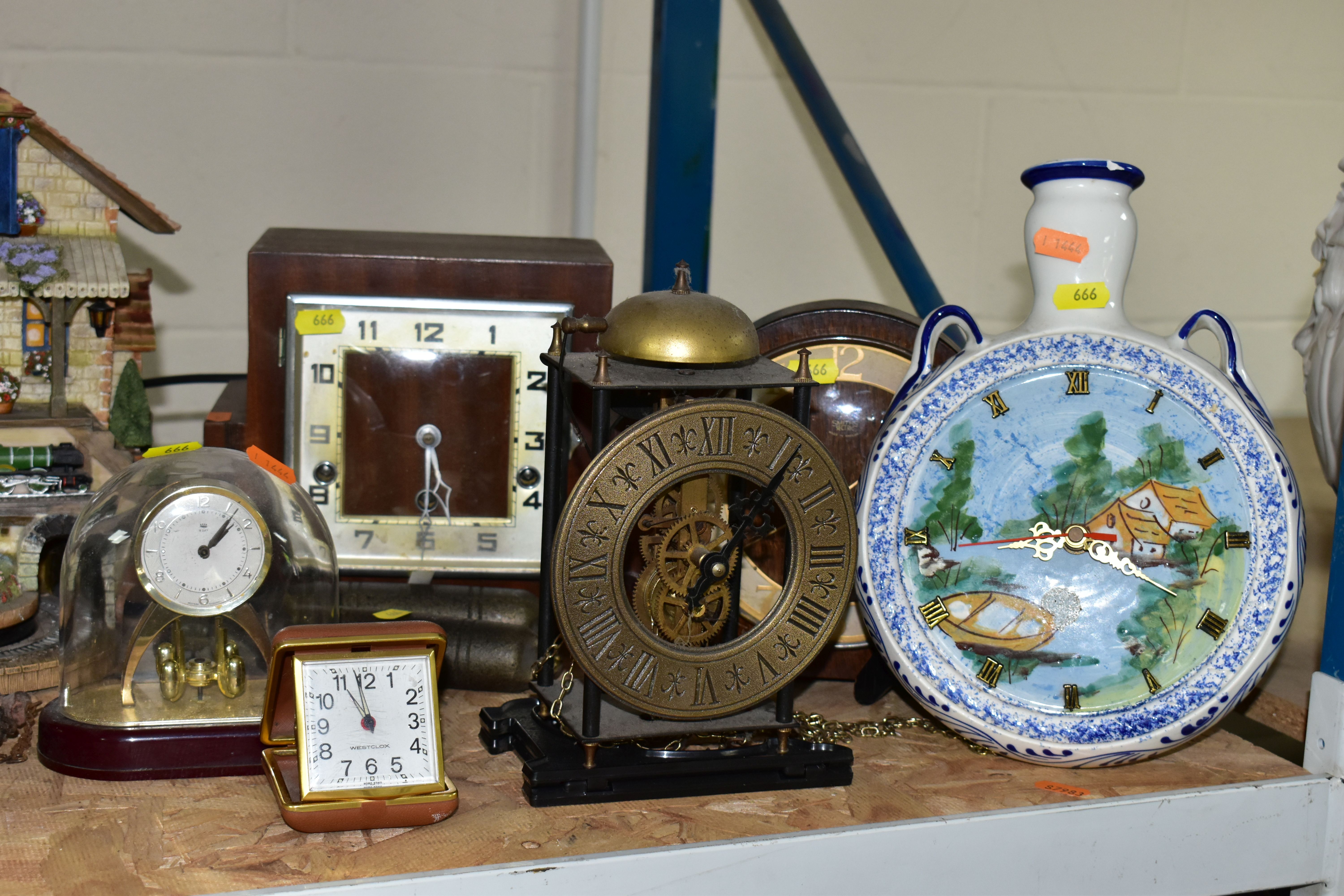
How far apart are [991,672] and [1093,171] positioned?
17.7 inches

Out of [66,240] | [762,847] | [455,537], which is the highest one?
[66,240]

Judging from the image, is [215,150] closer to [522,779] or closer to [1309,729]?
[522,779]

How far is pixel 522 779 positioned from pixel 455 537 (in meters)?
0.32

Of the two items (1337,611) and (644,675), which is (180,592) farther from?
(1337,611)

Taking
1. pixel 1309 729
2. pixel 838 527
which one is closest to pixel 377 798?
pixel 838 527

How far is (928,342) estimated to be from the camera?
3.64 ft

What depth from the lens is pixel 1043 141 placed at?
2219 mm

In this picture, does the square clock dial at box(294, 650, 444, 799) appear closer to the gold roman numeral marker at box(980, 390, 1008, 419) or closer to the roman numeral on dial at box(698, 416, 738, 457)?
the roman numeral on dial at box(698, 416, 738, 457)

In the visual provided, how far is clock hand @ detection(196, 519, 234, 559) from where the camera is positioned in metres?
0.97

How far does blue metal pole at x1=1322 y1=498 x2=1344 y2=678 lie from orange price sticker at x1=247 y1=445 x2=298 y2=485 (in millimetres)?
897

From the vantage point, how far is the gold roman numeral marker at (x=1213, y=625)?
42.4 inches

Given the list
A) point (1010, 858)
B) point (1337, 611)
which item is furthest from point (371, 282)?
point (1337, 611)

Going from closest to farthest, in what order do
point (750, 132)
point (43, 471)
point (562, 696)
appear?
point (562, 696)
point (43, 471)
point (750, 132)

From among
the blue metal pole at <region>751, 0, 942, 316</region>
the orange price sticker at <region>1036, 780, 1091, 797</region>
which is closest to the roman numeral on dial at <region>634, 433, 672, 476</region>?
the orange price sticker at <region>1036, 780, 1091, 797</region>
